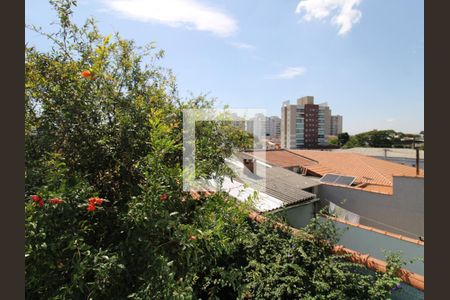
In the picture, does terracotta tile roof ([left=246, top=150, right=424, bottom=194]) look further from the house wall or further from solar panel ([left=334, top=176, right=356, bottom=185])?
the house wall

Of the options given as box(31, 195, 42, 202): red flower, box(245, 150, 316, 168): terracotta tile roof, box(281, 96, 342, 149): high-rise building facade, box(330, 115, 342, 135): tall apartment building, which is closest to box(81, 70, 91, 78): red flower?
box(31, 195, 42, 202): red flower

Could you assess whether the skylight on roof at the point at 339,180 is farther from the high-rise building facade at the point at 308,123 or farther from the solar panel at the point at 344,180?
the high-rise building facade at the point at 308,123

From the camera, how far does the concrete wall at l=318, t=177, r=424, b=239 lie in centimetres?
941

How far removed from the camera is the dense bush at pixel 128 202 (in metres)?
1.80

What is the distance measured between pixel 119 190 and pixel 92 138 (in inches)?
26.3

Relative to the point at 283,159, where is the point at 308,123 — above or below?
above

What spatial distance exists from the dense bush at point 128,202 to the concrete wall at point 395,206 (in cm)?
816

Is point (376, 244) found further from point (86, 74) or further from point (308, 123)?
point (308, 123)

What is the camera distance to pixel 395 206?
33.0 ft

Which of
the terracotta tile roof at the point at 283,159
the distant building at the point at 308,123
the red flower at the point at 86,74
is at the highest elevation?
the distant building at the point at 308,123

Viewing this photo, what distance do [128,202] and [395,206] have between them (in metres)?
11.5

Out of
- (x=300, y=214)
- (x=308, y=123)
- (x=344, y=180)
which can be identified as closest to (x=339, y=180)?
(x=344, y=180)

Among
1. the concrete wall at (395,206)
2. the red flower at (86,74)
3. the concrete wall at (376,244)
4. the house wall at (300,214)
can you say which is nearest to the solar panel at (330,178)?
the concrete wall at (395,206)

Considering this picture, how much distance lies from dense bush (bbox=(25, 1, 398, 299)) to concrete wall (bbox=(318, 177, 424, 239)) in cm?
816
